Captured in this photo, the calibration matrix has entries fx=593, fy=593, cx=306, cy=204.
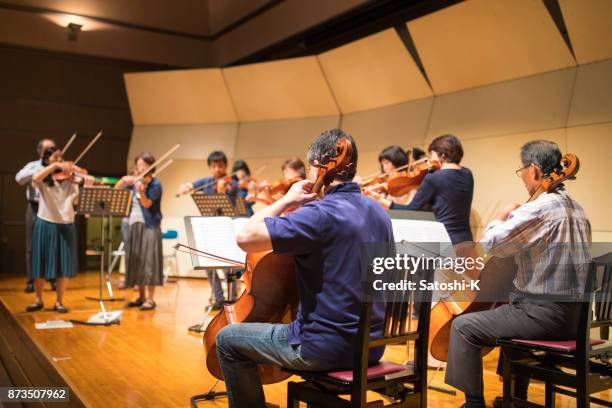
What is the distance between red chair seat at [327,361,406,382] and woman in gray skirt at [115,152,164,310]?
3973 mm

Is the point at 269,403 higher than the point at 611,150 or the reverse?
the reverse

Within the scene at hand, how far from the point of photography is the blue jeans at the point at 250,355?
2021 millimetres

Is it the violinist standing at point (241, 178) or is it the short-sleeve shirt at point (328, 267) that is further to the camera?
the violinist standing at point (241, 178)

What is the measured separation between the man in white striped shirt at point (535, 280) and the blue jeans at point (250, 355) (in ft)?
2.86

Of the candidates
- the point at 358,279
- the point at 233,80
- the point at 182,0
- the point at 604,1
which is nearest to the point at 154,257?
the point at 233,80

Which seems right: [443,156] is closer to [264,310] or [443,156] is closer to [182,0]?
[264,310]

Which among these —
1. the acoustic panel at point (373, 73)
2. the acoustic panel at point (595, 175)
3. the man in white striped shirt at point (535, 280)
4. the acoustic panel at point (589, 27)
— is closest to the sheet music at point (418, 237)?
the man in white striped shirt at point (535, 280)

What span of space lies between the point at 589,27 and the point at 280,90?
4123 mm

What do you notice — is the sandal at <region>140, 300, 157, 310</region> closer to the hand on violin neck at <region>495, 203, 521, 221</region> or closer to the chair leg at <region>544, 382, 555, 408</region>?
the hand on violin neck at <region>495, 203, 521, 221</region>

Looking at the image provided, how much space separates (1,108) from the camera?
8688 mm

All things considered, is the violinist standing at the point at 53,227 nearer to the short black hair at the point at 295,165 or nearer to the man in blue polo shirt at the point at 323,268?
the short black hair at the point at 295,165

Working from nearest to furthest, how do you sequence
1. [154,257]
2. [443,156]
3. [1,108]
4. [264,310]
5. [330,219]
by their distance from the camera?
1. [330,219]
2. [264,310]
3. [443,156]
4. [154,257]
5. [1,108]

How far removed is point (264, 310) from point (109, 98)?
7957mm

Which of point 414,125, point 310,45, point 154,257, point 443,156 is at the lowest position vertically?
point 154,257
